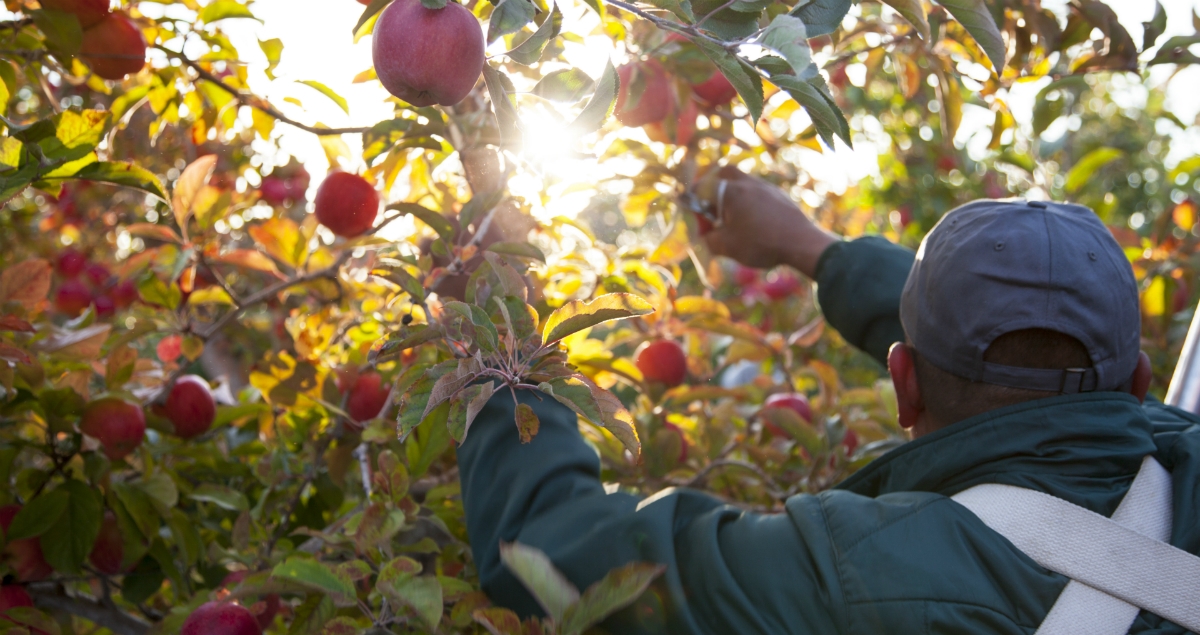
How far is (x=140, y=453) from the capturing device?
1.49 meters

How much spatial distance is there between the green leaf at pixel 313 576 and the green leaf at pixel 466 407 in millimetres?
230

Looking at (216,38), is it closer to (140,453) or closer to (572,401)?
(140,453)

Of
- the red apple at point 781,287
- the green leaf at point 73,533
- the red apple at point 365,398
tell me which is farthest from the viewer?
the red apple at point 781,287

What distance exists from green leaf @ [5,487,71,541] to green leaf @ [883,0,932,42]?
1.43 meters

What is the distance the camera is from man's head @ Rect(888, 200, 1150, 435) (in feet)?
3.56

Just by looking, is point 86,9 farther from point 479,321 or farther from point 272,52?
point 479,321

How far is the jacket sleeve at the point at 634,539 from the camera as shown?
38.5 inches

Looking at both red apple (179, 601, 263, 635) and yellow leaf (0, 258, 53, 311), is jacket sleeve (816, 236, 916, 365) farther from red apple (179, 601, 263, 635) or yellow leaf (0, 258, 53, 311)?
yellow leaf (0, 258, 53, 311)

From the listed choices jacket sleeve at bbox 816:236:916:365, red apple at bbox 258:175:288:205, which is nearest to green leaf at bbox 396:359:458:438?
jacket sleeve at bbox 816:236:916:365

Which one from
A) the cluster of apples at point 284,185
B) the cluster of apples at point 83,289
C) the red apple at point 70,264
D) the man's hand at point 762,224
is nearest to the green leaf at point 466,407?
the man's hand at point 762,224

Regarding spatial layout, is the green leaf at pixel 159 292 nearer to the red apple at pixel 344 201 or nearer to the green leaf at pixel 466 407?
the red apple at pixel 344 201

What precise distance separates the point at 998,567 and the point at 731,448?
101cm

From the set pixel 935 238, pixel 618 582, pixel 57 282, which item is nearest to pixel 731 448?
pixel 935 238

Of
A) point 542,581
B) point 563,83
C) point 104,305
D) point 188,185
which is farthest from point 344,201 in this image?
point 104,305
